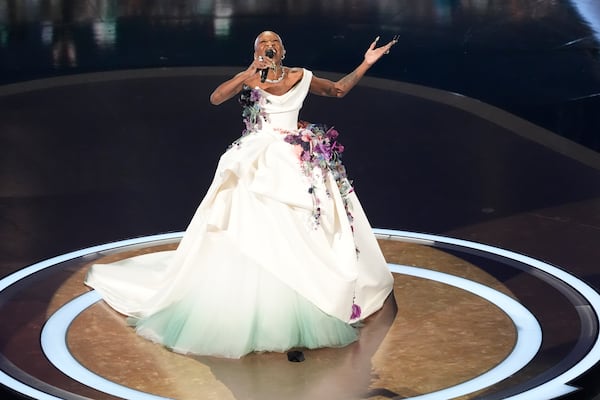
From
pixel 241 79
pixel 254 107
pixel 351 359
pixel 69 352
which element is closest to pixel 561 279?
pixel 351 359

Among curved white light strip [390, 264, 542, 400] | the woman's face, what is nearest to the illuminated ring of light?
curved white light strip [390, 264, 542, 400]

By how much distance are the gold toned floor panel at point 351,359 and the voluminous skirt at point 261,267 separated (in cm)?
10

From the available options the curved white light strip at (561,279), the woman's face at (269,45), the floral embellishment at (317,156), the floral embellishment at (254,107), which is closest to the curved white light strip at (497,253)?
the curved white light strip at (561,279)

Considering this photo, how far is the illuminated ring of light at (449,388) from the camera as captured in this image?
18.3ft

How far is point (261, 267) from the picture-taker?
5914 millimetres

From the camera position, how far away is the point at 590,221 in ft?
27.7

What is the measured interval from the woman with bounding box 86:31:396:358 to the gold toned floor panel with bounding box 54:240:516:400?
4.4 inches

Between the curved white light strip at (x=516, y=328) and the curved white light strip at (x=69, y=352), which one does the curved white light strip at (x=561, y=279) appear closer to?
the curved white light strip at (x=516, y=328)

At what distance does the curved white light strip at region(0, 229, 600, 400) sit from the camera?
5516mm

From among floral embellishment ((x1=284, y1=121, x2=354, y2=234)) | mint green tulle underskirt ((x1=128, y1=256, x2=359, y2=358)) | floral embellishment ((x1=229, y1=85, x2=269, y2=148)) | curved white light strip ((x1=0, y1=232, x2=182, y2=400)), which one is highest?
floral embellishment ((x1=229, y1=85, x2=269, y2=148))

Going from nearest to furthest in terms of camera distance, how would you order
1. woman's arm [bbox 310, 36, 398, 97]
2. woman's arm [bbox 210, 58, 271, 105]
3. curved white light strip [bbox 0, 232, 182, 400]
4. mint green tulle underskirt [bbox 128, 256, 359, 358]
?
mint green tulle underskirt [bbox 128, 256, 359, 358] < woman's arm [bbox 210, 58, 271, 105] < woman's arm [bbox 310, 36, 398, 97] < curved white light strip [bbox 0, 232, 182, 400]

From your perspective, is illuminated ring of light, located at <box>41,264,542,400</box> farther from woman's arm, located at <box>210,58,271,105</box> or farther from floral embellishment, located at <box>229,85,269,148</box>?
woman's arm, located at <box>210,58,271,105</box>

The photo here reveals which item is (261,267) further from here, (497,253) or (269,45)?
(497,253)

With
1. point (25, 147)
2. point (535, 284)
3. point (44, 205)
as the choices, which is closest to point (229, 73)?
point (25, 147)
